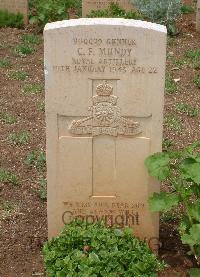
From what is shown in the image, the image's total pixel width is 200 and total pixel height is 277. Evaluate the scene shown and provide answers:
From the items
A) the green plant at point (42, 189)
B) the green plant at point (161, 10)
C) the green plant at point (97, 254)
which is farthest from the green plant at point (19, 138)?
the green plant at point (161, 10)

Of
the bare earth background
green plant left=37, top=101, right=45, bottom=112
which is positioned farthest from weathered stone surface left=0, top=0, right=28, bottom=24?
green plant left=37, top=101, right=45, bottom=112

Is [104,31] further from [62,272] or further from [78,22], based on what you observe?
[62,272]

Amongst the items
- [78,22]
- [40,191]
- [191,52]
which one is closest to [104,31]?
[78,22]

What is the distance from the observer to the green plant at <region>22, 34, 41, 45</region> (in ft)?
30.5

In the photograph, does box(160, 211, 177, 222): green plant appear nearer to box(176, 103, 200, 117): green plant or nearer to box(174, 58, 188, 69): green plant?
box(176, 103, 200, 117): green plant

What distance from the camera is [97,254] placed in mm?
3996

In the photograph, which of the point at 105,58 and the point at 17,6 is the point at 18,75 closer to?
the point at 17,6

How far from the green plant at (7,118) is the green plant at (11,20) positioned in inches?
134

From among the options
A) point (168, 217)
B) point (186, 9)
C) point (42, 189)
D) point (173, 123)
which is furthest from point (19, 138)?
point (186, 9)

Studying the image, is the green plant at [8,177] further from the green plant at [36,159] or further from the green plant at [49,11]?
the green plant at [49,11]

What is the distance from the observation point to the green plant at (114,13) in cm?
941

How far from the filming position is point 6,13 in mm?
10266

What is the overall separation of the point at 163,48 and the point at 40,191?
1.84 meters

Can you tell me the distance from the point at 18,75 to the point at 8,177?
8.87 ft
